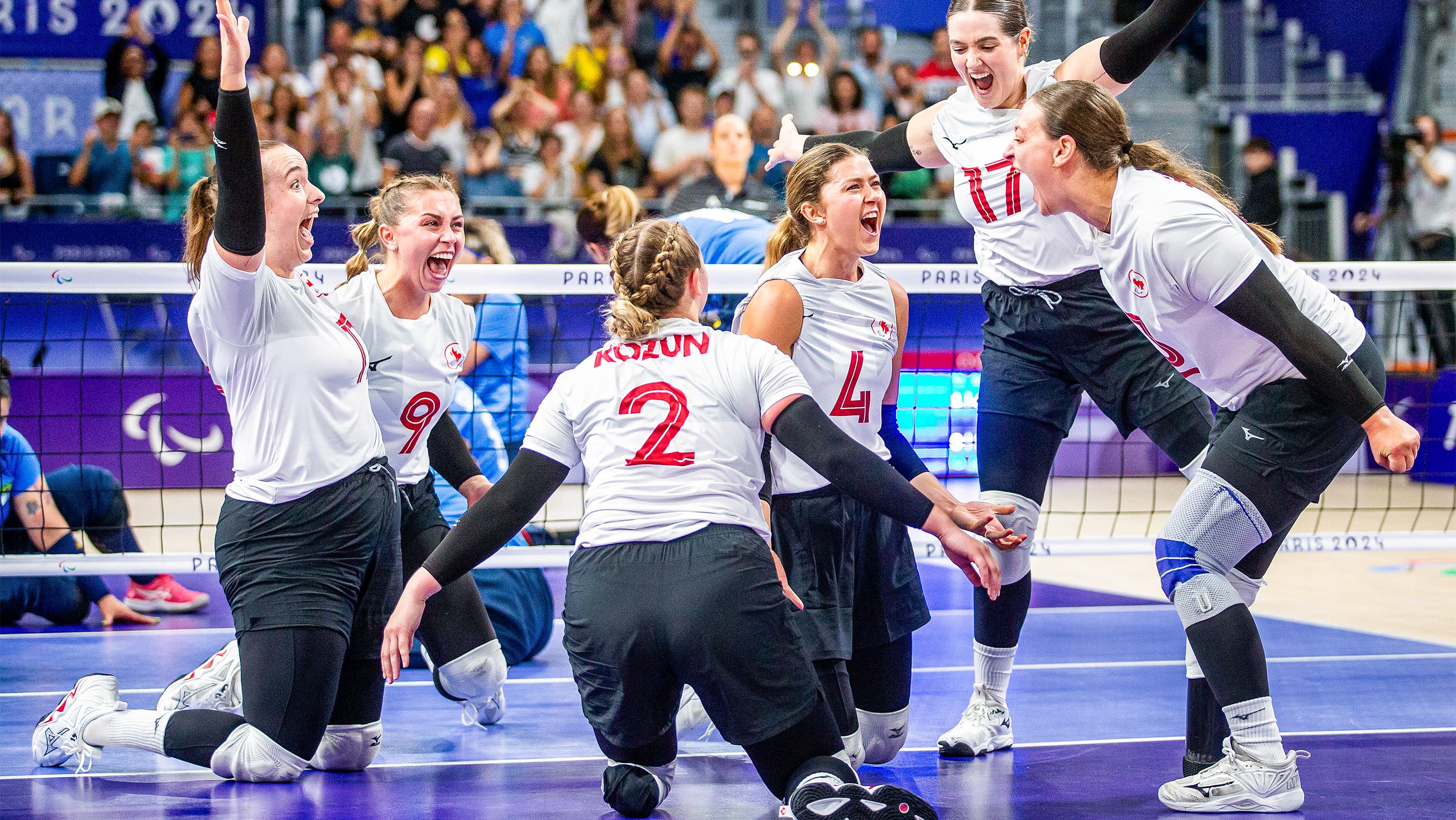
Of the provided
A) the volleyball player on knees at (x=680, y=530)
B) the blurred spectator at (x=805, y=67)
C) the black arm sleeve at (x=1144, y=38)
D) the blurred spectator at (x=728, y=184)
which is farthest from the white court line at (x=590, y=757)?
the blurred spectator at (x=805, y=67)

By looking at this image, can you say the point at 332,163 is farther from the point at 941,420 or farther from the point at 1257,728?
the point at 1257,728

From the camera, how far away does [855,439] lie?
377 cm

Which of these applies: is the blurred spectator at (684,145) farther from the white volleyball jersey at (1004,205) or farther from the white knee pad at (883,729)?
the white knee pad at (883,729)

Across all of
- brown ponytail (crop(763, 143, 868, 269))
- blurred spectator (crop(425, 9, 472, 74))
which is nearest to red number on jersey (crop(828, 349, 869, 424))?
brown ponytail (crop(763, 143, 868, 269))

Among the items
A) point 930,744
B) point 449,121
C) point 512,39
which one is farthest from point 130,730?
point 512,39

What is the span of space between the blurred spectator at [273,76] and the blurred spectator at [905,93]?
209 inches

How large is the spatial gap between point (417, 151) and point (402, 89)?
970mm

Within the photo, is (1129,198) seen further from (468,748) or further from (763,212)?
(763,212)

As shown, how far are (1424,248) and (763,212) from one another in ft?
23.5

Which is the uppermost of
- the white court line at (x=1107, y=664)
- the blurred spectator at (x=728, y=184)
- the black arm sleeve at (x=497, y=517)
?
the blurred spectator at (x=728, y=184)

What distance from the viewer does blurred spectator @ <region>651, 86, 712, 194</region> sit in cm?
1263

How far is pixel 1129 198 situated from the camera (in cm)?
354

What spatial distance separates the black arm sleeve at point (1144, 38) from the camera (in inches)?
158

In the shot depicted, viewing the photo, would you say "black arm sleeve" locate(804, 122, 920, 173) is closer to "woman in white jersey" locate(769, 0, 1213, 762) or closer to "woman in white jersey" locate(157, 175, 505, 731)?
"woman in white jersey" locate(769, 0, 1213, 762)
